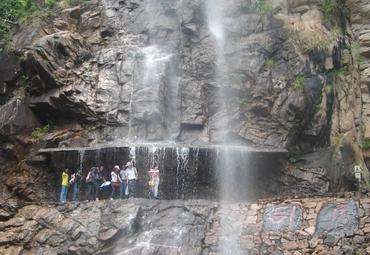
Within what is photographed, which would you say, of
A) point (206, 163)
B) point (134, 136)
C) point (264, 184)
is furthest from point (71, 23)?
point (264, 184)

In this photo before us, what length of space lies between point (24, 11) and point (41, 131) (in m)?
8.32

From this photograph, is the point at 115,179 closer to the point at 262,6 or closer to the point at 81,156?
the point at 81,156

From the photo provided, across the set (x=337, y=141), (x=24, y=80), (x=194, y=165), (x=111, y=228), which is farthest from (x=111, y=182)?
(x=337, y=141)

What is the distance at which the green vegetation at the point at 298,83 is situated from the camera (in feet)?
68.5

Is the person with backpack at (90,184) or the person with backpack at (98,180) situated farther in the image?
the person with backpack at (98,180)

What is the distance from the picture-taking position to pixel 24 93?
73.5ft

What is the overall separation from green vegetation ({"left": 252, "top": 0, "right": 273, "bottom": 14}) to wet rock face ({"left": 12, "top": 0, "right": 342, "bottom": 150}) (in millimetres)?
367

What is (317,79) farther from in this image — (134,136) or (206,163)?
(134,136)

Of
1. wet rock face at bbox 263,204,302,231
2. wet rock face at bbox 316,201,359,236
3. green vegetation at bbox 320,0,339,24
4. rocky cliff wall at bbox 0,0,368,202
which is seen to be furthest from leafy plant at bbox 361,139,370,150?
wet rock face at bbox 263,204,302,231

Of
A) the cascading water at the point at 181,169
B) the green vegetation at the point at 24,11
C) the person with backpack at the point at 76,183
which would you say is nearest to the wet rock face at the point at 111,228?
the person with backpack at the point at 76,183

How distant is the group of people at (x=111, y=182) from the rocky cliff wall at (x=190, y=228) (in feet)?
3.47

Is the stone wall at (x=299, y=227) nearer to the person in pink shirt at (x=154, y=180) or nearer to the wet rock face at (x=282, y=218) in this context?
the wet rock face at (x=282, y=218)

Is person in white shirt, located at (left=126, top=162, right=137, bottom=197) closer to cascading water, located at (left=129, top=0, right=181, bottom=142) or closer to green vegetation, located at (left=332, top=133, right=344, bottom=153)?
cascading water, located at (left=129, top=0, right=181, bottom=142)

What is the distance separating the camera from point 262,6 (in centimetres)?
2369
